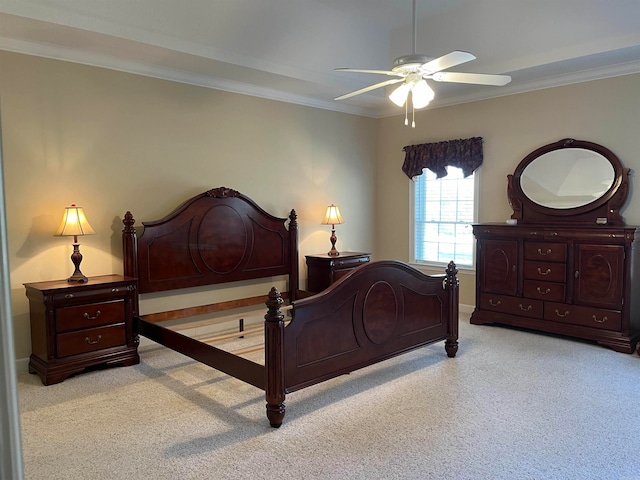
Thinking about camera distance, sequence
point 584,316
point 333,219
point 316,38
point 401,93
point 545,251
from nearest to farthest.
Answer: point 401,93, point 584,316, point 545,251, point 316,38, point 333,219

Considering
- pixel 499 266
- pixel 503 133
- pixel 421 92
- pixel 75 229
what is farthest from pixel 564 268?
pixel 75 229

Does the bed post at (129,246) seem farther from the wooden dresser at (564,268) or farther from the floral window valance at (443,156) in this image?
the floral window valance at (443,156)

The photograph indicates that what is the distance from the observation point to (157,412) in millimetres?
3213

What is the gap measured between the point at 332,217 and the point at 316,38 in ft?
6.82

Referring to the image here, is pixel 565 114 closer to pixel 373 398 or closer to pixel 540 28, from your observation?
pixel 540 28

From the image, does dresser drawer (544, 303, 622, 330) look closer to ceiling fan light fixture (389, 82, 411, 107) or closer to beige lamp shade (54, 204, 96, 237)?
ceiling fan light fixture (389, 82, 411, 107)

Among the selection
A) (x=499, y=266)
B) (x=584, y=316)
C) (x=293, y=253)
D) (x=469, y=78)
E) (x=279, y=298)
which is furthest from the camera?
(x=293, y=253)

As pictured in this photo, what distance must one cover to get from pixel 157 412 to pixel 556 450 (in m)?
2.50

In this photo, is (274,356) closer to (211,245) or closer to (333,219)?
(211,245)

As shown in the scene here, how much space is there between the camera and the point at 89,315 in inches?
153

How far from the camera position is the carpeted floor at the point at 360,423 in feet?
8.25

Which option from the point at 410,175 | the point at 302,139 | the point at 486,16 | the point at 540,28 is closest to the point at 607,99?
the point at 540,28

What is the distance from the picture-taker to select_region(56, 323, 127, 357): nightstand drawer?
148 inches

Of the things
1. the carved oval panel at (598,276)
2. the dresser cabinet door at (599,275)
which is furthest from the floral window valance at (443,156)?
the carved oval panel at (598,276)
